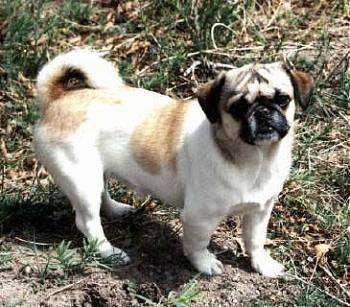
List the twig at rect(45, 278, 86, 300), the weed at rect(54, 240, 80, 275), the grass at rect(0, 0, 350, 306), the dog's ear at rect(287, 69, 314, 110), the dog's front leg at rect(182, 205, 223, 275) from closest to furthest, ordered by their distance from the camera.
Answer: the dog's ear at rect(287, 69, 314, 110) → the dog's front leg at rect(182, 205, 223, 275) → the twig at rect(45, 278, 86, 300) → the weed at rect(54, 240, 80, 275) → the grass at rect(0, 0, 350, 306)

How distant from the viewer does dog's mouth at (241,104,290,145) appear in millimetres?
3309

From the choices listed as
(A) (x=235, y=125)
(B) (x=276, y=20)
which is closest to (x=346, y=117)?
(B) (x=276, y=20)

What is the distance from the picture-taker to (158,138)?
12.5 feet

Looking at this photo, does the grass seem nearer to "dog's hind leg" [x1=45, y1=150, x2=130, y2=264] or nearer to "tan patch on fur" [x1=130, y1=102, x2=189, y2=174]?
"dog's hind leg" [x1=45, y1=150, x2=130, y2=264]

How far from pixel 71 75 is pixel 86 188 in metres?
0.56

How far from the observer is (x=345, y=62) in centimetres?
532

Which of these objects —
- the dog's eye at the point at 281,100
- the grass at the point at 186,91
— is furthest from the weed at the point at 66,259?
the dog's eye at the point at 281,100

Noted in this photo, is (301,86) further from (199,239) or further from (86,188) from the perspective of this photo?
(86,188)

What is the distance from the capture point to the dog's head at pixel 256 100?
3.33m

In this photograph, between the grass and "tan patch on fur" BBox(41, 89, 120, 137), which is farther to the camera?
the grass

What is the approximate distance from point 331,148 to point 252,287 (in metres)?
1.25

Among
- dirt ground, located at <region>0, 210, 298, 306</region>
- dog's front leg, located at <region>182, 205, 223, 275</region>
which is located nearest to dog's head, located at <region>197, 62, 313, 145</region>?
dog's front leg, located at <region>182, 205, 223, 275</region>

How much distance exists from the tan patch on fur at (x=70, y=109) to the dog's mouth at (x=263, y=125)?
2.68 ft

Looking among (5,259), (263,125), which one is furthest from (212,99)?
(5,259)
